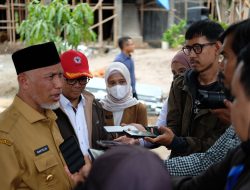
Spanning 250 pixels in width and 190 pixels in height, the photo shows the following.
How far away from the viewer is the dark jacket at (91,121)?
2.47m

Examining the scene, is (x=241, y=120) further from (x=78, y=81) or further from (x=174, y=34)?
(x=174, y=34)

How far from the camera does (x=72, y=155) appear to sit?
2000 millimetres

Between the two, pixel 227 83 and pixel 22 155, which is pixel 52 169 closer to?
pixel 22 155

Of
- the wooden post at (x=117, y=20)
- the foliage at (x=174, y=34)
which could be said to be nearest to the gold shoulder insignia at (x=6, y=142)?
the foliage at (x=174, y=34)

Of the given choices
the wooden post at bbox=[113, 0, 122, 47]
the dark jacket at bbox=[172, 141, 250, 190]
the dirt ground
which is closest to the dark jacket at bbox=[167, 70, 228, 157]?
the dark jacket at bbox=[172, 141, 250, 190]

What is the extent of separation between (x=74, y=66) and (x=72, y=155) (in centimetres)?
94

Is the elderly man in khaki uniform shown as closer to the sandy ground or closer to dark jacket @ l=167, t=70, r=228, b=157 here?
dark jacket @ l=167, t=70, r=228, b=157

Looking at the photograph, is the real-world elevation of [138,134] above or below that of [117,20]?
below

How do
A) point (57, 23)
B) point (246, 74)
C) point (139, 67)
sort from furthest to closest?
point (139, 67) → point (57, 23) → point (246, 74)

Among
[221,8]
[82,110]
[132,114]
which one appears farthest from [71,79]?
[221,8]

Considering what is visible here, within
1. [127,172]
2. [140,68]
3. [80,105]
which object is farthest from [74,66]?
[140,68]

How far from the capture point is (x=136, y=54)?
18016mm

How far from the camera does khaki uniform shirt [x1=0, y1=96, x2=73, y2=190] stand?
1.97m

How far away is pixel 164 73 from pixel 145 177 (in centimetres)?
1354
